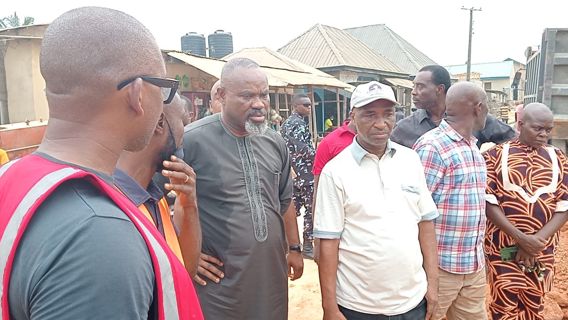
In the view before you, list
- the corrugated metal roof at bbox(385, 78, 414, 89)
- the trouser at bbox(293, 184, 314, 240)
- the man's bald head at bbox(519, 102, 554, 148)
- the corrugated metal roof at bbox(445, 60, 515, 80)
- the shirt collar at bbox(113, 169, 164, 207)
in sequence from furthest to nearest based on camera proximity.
A: 1. the corrugated metal roof at bbox(445, 60, 515, 80)
2. the corrugated metal roof at bbox(385, 78, 414, 89)
3. the trouser at bbox(293, 184, 314, 240)
4. the man's bald head at bbox(519, 102, 554, 148)
5. the shirt collar at bbox(113, 169, 164, 207)

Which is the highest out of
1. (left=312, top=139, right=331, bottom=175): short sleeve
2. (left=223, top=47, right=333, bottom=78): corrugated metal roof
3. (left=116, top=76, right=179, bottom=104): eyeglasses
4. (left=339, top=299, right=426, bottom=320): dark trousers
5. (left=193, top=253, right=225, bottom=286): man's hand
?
(left=223, top=47, right=333, bottom=78): corrugated metal roof

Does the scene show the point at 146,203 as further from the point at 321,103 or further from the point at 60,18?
the point at 321,103

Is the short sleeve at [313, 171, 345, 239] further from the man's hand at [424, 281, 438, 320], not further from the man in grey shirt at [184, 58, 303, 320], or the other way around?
the man's hand at [424, 281, 438, 320]

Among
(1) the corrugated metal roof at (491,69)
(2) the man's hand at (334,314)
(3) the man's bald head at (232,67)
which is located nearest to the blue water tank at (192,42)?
(3) the man's bald head at (232,67)

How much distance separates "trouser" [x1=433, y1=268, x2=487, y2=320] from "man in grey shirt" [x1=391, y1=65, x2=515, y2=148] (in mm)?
1097

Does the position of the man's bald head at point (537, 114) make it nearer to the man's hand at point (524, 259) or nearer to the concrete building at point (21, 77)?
the man's hand at point (524, 259)

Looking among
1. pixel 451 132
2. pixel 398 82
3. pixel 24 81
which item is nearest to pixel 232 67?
pixel 451 132

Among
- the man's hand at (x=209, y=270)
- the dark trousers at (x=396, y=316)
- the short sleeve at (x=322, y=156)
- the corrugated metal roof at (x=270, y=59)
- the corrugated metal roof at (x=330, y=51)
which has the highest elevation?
the corrugated metal roof at (x=330, y=51)

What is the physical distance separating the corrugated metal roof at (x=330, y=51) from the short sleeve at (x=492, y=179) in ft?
53.0

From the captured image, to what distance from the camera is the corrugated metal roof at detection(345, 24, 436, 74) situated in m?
30.3

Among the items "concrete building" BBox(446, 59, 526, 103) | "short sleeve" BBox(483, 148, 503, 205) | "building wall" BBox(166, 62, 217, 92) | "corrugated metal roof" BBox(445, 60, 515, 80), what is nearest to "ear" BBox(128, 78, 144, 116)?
"short sleeve" BBox(483, 148, 503, 205)

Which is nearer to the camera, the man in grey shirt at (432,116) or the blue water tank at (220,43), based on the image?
the man in grey shirt at (432,116)

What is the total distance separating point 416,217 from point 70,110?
1777 millimetres

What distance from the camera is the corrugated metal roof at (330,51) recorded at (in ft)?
64.0
